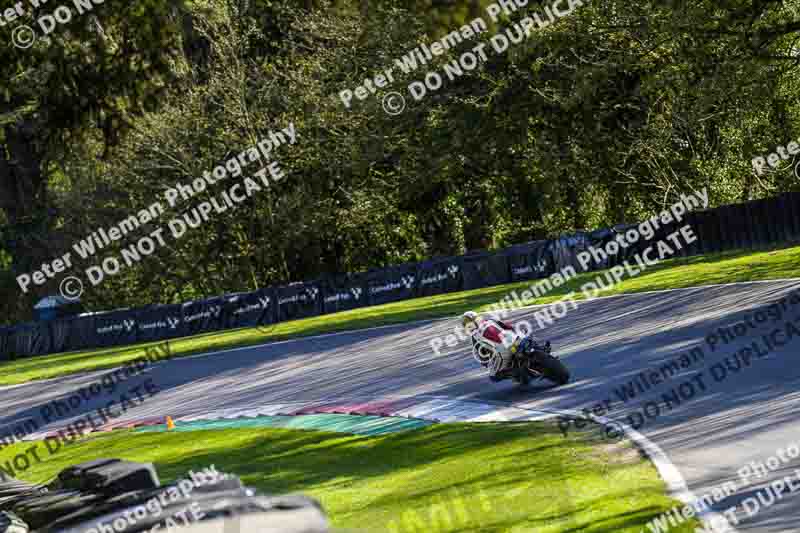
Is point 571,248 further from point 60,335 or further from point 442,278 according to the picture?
point 60,335

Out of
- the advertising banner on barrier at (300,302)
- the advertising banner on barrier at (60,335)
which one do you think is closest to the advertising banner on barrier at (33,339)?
the advertising banner on barrier at (60,335)

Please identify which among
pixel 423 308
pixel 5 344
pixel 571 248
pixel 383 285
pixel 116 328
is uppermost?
pixel 5 344

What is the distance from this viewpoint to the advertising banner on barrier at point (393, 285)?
118 feet

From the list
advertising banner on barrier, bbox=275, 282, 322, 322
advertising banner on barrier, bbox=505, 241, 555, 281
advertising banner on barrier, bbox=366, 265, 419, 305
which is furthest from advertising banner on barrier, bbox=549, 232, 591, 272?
advertising banner on barrier, bbox=275, 282, 322, 322

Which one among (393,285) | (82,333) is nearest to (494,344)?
(393,285)

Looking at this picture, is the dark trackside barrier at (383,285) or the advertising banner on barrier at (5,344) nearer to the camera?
the dark trackside barrier at (383,285)

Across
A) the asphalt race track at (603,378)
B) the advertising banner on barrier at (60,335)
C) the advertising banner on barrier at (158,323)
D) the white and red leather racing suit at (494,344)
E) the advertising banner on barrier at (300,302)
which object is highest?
the advertising banner on barrier at (60,335)

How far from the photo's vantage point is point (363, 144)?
4334 cm

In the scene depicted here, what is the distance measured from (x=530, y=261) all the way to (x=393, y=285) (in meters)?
5.04

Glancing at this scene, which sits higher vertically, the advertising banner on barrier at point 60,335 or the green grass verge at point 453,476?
the advertising banner on barrier at point 60,335

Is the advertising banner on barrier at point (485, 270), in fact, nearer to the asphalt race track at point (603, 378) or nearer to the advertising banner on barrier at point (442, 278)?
the advertising banner on barrier at point (442, 278)

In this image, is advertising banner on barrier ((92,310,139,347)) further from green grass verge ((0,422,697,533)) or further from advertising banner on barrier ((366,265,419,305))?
green grass verge ((0,422,697,533))

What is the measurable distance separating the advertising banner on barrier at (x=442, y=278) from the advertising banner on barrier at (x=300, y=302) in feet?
12.6

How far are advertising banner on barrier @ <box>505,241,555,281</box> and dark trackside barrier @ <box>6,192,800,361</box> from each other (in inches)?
1.3
